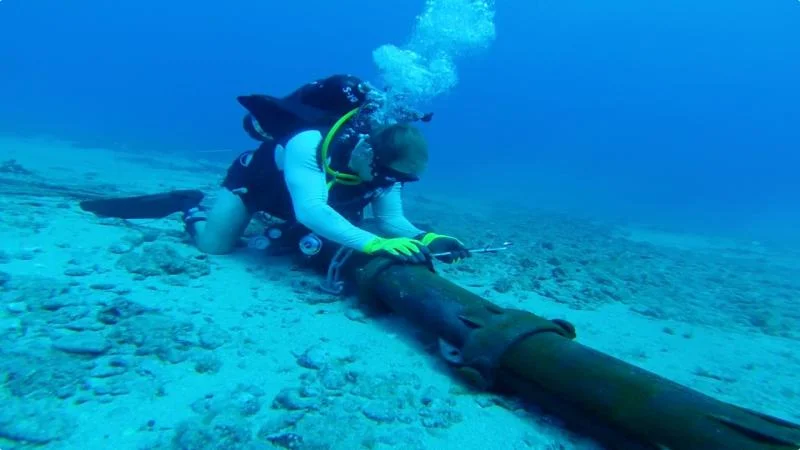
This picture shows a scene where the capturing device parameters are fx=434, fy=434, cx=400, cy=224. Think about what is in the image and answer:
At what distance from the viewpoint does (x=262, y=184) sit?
4.17 meters

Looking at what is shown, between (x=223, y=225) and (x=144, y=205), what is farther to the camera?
(x=144, y=205)

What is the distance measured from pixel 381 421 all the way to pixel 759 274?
9963 millimetres

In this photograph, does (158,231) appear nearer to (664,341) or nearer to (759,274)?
(664,341)

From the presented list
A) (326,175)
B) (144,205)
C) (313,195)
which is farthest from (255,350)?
(144,205)

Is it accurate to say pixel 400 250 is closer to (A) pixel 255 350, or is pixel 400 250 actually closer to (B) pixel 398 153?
(B) pixel 398 153

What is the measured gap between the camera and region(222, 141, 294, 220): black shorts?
4.12 metres

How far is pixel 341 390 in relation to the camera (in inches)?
86.6

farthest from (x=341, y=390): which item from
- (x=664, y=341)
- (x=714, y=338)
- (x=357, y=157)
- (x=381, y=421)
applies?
(x=714, y=338)

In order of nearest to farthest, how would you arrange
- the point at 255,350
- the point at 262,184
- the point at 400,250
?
the point at 255,350
the point at 400,250
the point at 262,184

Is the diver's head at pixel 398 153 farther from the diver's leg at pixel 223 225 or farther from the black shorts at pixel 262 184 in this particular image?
the diver's leg at pixel 223 225

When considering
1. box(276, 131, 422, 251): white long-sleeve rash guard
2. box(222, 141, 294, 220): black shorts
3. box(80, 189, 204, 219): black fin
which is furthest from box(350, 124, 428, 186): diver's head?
box(80, 189, 204, 219): black fin

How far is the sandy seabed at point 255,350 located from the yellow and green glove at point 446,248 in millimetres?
605

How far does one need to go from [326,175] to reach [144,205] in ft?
9.18

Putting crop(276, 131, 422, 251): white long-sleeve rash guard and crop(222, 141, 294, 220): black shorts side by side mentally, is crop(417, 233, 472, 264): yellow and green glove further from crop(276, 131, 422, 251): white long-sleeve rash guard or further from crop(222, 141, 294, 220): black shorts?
crop(222, 141, 294, 220): black shorts
